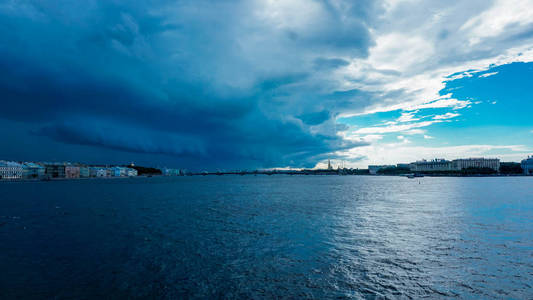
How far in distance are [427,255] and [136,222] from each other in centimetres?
2665

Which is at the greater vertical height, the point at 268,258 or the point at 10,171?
the point at 10,171

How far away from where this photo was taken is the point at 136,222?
98.3 ft

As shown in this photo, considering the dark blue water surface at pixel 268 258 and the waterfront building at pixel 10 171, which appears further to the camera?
the waterfront building at pixel 10 171

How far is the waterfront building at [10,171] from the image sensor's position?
181 metres

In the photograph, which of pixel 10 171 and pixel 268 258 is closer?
pixel 268 258

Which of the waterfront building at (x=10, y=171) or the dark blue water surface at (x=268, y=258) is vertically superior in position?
the waterfront building at (x=10, y=171)

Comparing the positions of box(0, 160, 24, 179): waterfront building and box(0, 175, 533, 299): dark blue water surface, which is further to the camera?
box(0, 160, 24, 179): waterfront building

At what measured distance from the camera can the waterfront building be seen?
18075 cm

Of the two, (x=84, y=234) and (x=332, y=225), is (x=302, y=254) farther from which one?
(x=84, y=234)

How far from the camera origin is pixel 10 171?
18562cm

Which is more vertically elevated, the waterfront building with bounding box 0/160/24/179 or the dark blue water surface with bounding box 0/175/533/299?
the waterfront building with bounding box 0/160/24/179

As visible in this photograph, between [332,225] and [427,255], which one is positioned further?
[332,225]

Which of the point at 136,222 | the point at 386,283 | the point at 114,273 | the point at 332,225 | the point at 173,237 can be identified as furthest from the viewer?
the point at 136,222

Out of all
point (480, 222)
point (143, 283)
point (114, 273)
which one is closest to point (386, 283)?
point (143, 283)
